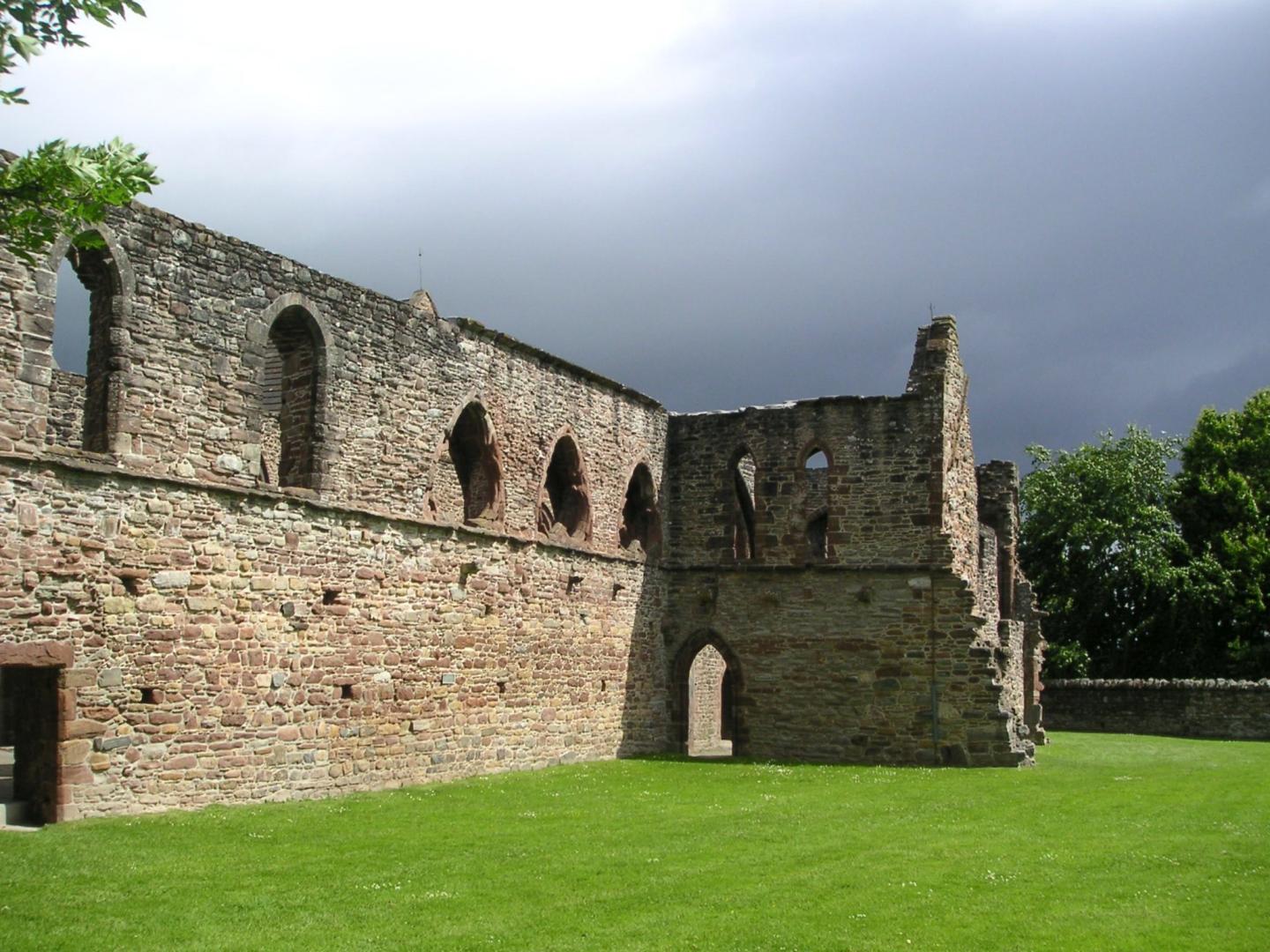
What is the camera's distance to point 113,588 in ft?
45.5

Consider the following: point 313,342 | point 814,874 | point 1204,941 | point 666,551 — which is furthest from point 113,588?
point 666,551

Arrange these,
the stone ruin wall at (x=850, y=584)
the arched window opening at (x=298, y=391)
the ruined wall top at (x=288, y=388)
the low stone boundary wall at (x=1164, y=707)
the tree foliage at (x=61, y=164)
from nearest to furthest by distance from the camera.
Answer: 1. the tree foliage at (x=61, y=164)
2. the ruined wall top at (x=288, y=388)
3. the arched window opening at (x=298, y=391)
4. the stone ruin wall at (x=850, y=584)
5. the low stone boundary wall at (x=1164, y=707)

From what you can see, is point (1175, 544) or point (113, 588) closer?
point (113, 588)

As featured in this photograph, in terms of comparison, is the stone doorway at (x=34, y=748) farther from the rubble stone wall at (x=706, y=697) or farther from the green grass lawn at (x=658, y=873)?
the rubble stone wall at (x=706, y=697)

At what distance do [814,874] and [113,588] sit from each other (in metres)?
7.82

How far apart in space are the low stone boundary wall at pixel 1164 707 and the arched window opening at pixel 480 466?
20598 mm

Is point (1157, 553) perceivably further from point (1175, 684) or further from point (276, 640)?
point (276, 640)

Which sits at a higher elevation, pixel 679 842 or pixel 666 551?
pixel 666 551

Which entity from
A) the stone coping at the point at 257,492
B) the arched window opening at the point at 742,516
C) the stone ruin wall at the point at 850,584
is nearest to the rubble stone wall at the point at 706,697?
the arched window opening at the point at 742,516

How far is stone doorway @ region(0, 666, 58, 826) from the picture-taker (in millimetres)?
13281

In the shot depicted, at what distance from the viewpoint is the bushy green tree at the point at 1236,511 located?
130ft

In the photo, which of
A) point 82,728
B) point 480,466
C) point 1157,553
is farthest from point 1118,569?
point 82,728

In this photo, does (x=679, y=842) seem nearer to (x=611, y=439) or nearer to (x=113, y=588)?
(x=113, y=588)

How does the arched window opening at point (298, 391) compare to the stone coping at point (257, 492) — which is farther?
the arched window opening at point (298, 391)
